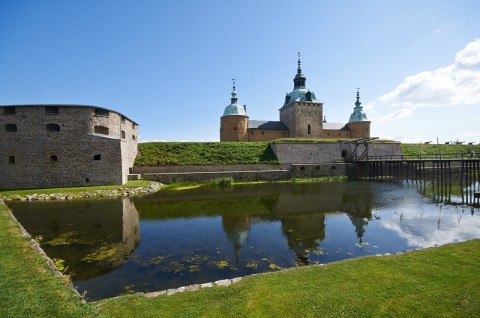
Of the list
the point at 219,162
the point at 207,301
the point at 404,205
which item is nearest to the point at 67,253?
the point at 207,301

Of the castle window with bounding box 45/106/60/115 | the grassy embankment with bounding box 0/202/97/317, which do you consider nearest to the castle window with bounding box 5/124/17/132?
the castle window with bounding box 45/106/60/115

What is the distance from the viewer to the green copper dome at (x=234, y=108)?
40.2 metres

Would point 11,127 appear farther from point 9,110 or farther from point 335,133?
point 335,133

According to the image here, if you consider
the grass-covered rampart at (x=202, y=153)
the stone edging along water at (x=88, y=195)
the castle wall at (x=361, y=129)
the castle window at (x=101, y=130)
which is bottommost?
the stone edging along water at (x=88, y=195)

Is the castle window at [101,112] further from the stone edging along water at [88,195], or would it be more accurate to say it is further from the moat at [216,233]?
the moat at [216,233]

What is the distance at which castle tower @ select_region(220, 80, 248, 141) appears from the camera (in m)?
39.8

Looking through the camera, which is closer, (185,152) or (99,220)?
(99,220)

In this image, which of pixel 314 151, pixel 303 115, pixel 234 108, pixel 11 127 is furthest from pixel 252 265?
pixel 303 115

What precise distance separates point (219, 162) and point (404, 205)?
19.1 meters

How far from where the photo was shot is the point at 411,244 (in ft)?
27.7

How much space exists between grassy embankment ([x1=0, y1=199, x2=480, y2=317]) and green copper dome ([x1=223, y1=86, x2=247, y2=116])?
118 ft

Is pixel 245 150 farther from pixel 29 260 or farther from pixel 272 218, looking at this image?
pixel 29 260

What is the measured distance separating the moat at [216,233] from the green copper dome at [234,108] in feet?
84.2

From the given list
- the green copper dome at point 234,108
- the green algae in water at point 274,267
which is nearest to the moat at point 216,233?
the green algae in water at point 274,267
